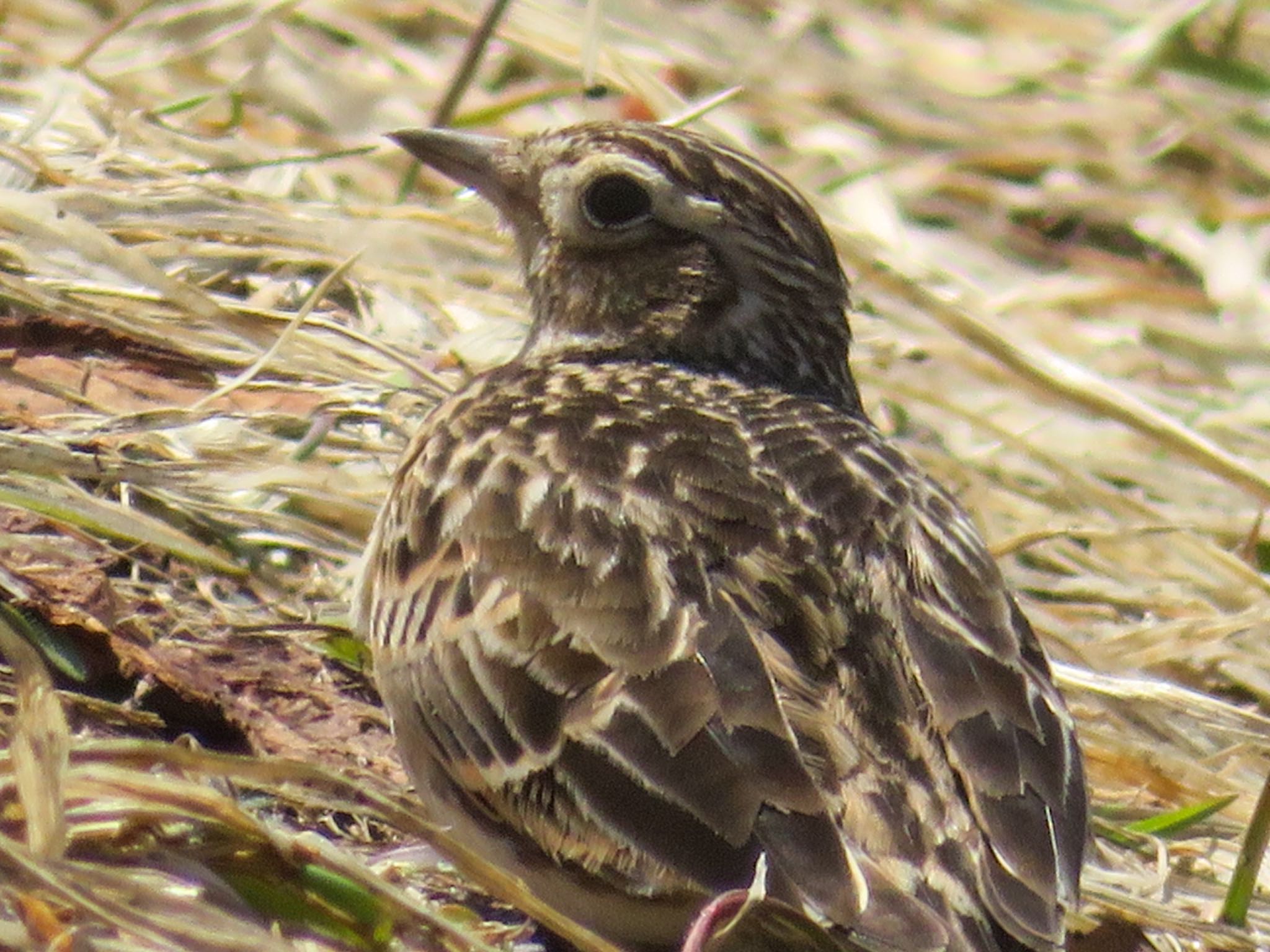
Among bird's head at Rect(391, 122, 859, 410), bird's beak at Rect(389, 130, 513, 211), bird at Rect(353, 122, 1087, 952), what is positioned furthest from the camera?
bird's beak at Rect(389, 130, 513, 211)

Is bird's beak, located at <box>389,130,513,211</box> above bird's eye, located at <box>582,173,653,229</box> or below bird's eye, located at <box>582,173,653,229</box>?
above

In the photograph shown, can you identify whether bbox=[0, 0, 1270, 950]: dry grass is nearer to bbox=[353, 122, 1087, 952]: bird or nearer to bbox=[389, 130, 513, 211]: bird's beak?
bbox=[353, 122, 1087, 952]: bird

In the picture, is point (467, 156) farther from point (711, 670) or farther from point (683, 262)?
point (711, 670)

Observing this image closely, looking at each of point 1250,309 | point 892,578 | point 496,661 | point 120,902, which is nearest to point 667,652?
point 496,661

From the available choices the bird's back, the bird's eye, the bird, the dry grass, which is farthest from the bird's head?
the bird's back

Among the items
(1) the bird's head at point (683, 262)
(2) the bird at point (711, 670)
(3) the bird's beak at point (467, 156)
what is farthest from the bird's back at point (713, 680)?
(3) the bird's beak at point (467, 156)

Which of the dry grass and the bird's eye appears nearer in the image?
the dry grass

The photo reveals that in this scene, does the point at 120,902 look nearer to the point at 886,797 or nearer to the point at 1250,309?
the point at 886,797
